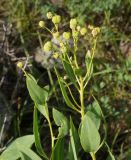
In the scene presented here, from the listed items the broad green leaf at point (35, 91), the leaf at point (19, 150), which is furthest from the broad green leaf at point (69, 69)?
the leaf at point (19, 150)

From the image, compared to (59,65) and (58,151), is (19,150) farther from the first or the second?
(59,65)

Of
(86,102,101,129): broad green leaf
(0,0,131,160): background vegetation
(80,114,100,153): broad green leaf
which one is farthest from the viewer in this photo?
(0,0,131,160): background vegetation

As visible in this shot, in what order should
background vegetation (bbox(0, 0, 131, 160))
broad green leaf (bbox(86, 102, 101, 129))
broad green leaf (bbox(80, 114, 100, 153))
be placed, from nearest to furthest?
broad green leaf (bbox(80, 114, 100, 153)) < broad green leaf (bbox(86, 102, 101, 129)) < background vegetation (bbox(0, 0, 131, 160))

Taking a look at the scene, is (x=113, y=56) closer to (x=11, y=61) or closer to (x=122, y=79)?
(x=122, y=79)

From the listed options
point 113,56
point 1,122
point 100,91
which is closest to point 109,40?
point 113,56

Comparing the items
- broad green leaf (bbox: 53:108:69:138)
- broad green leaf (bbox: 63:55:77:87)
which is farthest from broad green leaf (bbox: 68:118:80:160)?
broad green leaf (bbox: 63:55:77:87)

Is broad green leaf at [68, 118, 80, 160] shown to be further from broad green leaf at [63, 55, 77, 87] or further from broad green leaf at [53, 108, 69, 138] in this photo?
broad green leaf at [63, 55, 77, 87]

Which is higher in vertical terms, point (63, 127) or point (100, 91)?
point (63, 127)

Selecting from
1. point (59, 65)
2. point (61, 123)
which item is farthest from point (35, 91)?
point (59, 65)
